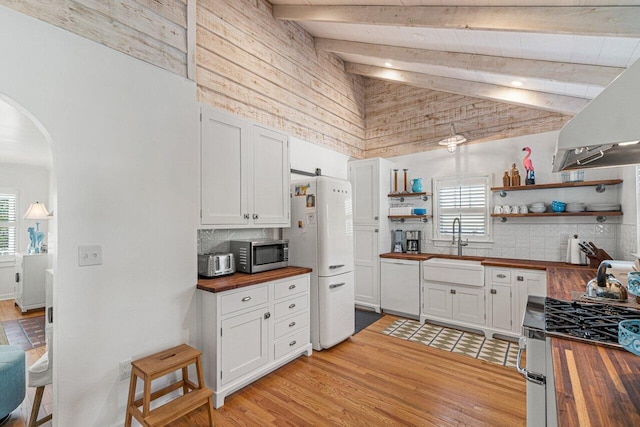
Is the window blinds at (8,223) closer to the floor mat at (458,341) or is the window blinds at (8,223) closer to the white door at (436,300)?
the floor mat at (458,341)

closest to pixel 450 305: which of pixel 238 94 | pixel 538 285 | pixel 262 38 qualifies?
pixel 538 285

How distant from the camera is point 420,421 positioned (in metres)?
2.17

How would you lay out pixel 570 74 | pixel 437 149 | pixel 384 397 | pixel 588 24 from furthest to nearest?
pixel 437 149 → pixel 570 74 → pixel 384 397 → pixel 588 24

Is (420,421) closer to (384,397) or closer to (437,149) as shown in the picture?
(384,397)

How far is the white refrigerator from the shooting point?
334 centimetres

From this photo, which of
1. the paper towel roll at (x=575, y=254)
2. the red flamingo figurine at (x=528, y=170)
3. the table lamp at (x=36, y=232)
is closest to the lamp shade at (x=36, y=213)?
the table lamp at (x=36, y=232)

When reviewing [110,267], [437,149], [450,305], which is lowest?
[450,305]

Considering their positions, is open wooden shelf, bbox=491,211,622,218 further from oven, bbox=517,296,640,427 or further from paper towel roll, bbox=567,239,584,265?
oven, bbox=517,296,640,427

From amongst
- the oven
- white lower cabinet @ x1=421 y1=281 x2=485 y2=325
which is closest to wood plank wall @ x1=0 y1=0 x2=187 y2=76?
the oven

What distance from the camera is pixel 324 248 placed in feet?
10.9

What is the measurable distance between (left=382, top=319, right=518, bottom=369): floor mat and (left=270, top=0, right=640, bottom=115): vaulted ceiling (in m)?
2.76

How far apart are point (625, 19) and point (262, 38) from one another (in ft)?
11.2

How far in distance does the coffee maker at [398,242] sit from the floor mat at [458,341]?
3.74ft

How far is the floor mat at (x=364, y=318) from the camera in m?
4.08
